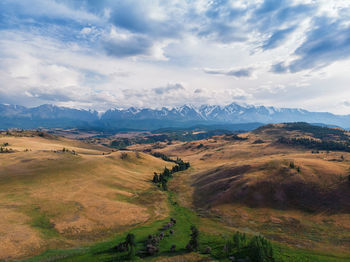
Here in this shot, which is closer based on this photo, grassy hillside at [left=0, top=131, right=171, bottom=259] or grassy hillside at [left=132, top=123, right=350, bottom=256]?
grassy hillside at [left=0, top=131, right=171, bottom=259]

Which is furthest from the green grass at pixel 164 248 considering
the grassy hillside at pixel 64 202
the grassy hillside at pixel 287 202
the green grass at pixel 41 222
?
the grassy hillside at pixel 287 202

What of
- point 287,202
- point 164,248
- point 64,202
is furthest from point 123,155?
point 287,202

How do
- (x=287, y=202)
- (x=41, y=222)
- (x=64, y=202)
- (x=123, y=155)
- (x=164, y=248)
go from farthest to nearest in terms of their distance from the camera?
(x=123, y=155), (x=64, y=202), (x=287, y=202), (x=41, y=222), (x=164, y=248)

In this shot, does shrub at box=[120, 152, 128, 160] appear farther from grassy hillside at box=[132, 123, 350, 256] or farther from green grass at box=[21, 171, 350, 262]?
green grass at box=[21, 171, 350, 262]

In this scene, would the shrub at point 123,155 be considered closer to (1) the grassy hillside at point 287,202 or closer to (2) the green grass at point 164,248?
(1) the grassy hillside at point 287,202

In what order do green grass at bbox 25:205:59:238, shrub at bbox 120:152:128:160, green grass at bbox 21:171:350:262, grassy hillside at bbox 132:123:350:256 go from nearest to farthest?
green grass at bbox 21:171:350:262 → grassy hillside at bbox 132:123:350:256 → green grass at bbox 25:205:59:238 → shrub at bbox 120:152:128:160

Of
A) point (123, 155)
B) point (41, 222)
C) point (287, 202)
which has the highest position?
point (123, 155)

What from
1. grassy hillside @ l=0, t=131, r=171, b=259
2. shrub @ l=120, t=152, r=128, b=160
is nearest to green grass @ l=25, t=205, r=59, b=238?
grassy hillside @ l=0, t=131, r=171, b=259

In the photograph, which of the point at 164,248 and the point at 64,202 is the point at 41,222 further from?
the point at 164,248

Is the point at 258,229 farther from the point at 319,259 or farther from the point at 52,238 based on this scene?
the point at 52,238
